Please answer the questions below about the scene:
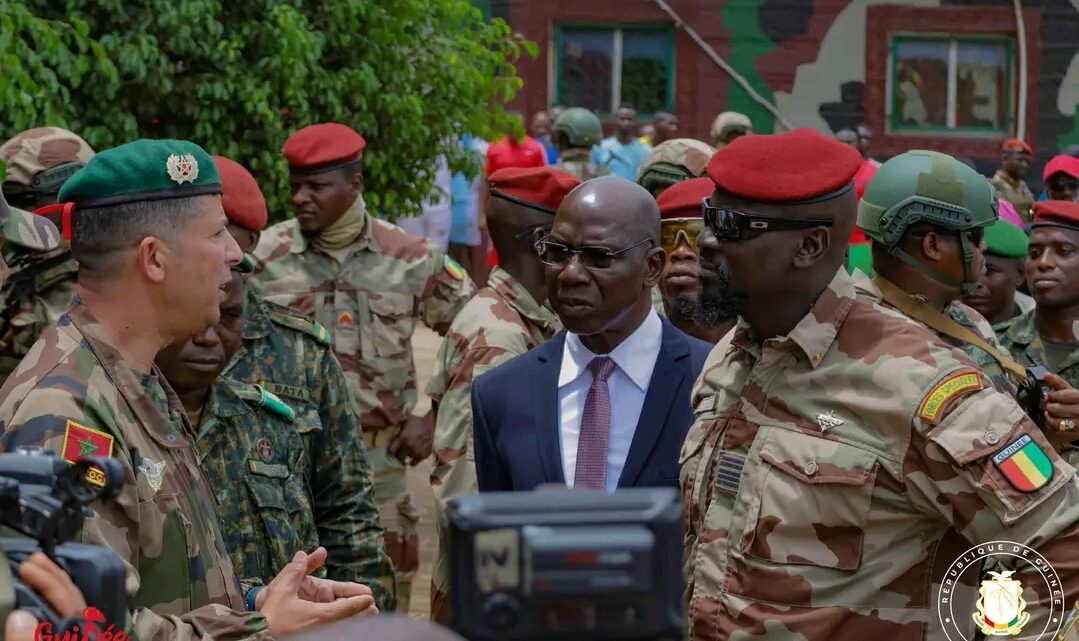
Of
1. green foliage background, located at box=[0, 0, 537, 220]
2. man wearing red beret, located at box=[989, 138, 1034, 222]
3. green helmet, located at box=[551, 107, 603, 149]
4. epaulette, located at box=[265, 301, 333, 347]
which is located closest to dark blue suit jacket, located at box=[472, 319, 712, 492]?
epaulette, located at box=[265, 301, 333, 347]

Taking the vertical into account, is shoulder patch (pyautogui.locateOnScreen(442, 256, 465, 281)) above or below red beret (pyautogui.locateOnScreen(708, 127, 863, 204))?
below

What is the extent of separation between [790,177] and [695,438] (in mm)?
686

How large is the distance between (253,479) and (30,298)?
2030mm

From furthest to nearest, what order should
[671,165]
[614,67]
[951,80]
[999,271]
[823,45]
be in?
[614,67] → [951,80] → [823,45] → [671,165] → [999,271]

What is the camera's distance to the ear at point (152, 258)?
357cm

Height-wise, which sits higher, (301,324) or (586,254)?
(586,254)

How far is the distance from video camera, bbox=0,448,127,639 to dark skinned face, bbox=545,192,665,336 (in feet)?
8.00

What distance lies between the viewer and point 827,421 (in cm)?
368

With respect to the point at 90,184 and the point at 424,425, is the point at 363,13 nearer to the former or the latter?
the point at 424,425

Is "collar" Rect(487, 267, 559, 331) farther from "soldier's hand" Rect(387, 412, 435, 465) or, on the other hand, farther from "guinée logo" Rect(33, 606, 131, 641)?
"guinée logo" Rect(33, 606, 131, 641)

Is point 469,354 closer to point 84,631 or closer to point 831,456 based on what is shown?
point 831,456

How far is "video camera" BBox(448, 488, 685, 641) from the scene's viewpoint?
1.94 metres

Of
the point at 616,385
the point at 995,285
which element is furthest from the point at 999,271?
the point at 616,385

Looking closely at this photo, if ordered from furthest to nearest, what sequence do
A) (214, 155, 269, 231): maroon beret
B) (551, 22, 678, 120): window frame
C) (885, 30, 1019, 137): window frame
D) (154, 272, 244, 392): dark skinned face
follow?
(551, 22, 678, 120): window frame, (885, 30, 1019, 137): window frame, (214, 155, 269, 231): maroon beret, (154, 272, 244, 392): dark skinned face
